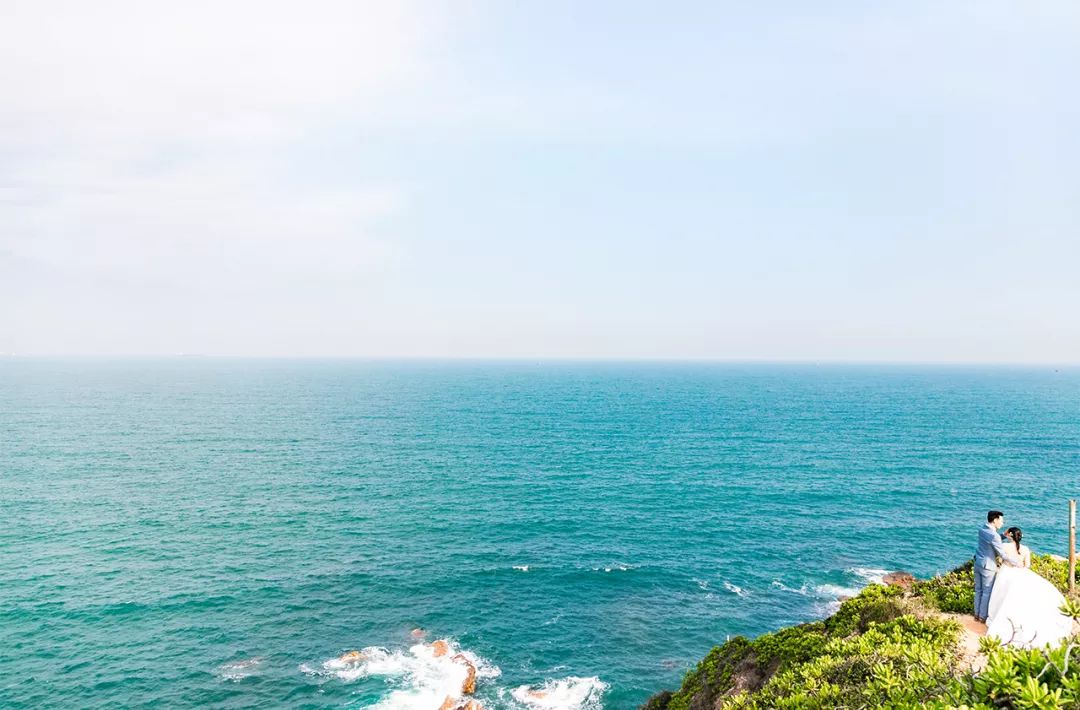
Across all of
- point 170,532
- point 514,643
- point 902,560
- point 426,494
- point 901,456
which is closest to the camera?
point 514,643

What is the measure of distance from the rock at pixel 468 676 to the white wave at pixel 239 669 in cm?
1504

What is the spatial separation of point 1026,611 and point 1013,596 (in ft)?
2.00

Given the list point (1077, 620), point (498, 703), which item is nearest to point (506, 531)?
point (498, 703)

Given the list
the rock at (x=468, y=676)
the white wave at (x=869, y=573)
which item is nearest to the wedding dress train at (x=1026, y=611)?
the rock at (x=468, y=676)

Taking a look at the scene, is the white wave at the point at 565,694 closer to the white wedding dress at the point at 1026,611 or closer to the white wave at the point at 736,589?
the white wave at the point at 736,589

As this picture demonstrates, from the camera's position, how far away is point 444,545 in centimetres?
6141

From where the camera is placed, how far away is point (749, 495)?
78.8 m

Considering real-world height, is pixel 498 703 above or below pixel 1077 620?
below

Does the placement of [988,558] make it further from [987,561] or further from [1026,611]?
[1026,611]

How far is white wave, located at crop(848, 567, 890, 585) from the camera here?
54.5 metres

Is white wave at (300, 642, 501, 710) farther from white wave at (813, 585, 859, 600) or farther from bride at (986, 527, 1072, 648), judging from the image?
bride at (986, 527, 1072, 648)

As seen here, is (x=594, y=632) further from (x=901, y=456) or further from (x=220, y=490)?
(x=901, y=456)

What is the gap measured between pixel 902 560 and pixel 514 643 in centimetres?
4385

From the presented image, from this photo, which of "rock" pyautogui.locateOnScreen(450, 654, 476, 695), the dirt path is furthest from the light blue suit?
"rock" pyautogui.locateOnScreen(450, 654, 476, 695)
